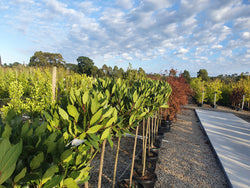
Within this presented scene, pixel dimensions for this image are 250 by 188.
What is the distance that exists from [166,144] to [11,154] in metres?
5.38

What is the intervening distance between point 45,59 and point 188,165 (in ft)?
140

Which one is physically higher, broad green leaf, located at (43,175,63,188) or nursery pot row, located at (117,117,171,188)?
broad green leaf, located at (43,175,63,188)

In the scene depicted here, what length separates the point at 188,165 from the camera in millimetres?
3982

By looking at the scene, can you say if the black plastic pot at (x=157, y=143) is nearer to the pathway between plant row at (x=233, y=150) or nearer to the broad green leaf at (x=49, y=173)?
the pathway between plant row at (x=233, y=150)

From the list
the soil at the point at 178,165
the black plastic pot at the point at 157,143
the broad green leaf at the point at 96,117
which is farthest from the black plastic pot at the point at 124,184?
the broad green leaf at the point at 96,117

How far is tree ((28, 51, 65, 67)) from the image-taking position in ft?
124

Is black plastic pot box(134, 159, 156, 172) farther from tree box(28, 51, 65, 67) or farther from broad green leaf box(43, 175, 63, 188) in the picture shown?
tree box(28, 51, 65, 67)

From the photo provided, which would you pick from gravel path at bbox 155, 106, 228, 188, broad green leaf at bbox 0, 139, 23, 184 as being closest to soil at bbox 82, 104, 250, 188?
gravel path at bbox 155, 106, 228, 188

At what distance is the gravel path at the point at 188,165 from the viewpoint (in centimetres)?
330

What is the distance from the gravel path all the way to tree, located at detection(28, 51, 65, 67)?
38.9 metres

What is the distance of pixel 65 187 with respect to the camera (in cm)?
83

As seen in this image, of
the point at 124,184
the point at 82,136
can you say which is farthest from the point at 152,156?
the point at 82,136

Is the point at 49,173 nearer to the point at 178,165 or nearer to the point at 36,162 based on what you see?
the point at 36,162

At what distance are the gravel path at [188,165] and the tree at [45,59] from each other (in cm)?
3892
